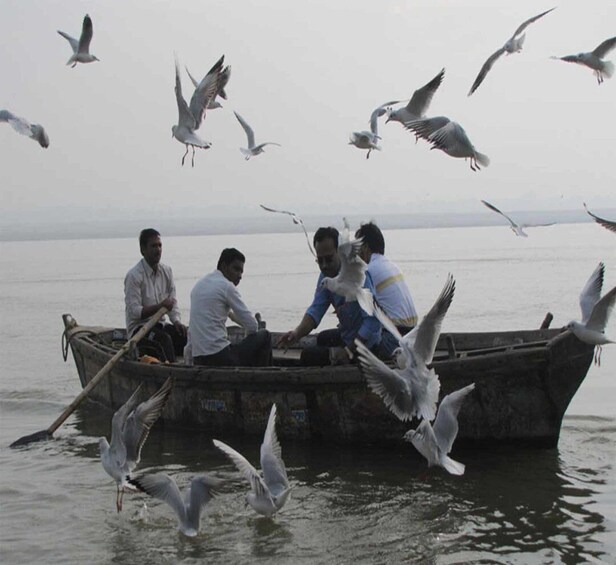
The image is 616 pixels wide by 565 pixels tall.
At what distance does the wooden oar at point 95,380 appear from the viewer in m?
10.2

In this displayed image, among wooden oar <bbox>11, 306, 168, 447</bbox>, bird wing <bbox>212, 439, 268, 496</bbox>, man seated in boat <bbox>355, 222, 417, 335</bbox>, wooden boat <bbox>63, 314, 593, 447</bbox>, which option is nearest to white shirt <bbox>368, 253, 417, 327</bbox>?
man seated in boat <bbox>355, 222, 417, 335</bbox>

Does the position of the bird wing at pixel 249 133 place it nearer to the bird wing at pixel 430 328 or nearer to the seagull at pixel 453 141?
the seagull at pixel 453 141

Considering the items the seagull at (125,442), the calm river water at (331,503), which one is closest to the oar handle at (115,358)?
the calm river water at (331,503)

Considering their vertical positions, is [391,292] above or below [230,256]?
below

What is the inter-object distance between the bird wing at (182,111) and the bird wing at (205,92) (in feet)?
0.16

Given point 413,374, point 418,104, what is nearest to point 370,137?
point 418,104

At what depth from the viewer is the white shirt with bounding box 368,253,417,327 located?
887 cm

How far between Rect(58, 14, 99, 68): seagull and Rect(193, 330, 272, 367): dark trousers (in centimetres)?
374

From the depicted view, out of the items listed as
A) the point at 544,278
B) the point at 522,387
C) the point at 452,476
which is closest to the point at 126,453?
the point at 452,476

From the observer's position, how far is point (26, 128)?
1124 cm

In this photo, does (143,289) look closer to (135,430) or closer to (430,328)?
(135,430)

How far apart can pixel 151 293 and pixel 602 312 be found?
5338mm

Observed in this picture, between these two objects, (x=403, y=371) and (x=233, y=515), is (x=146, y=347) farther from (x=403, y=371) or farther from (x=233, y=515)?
(x=403, y=371)

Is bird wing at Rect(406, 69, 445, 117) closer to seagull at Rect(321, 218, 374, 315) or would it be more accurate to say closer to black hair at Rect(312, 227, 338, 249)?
black hair at Rect(312, 227, 338, 249)
